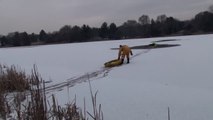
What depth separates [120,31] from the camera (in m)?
70.0

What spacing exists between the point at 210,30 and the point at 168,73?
5052 centimetres

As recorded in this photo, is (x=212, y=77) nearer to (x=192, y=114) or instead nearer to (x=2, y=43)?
(x=192, y=114)

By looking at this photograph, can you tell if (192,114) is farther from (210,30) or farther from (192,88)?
(210,30)

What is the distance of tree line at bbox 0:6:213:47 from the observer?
2290 inches

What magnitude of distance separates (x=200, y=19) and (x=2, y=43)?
159 feet

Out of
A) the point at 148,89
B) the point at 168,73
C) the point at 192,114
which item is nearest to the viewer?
the point at 192,114

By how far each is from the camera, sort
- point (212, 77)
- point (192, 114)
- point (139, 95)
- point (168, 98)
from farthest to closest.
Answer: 1. point (212, 77)
2. point (139, 95)
3. point (168, 98)
4. point (192, 114)

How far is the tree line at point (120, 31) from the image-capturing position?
5816cm

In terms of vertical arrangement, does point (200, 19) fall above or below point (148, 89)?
above

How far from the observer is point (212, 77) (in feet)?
27.5

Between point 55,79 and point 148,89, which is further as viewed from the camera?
point 55,79

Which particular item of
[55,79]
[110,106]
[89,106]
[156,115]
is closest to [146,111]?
[156,115]

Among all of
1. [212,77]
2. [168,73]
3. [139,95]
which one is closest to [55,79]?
[168,73]

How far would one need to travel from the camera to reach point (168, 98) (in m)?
6.29
